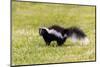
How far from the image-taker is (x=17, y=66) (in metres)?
2.49

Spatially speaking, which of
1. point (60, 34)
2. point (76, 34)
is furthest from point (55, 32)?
point (76, 34)

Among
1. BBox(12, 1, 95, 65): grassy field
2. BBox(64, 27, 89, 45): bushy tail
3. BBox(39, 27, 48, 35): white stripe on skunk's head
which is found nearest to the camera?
BBox(12, 1, 95, 65): grassy field

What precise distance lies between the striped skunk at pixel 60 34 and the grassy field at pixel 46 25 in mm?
52

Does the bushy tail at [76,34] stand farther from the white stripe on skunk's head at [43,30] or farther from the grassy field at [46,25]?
the white stripe on skunk's head at [43,30]

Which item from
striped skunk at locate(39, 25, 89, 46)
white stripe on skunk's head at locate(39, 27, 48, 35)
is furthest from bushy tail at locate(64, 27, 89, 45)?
white stripe on skunk's head at locate(39, 27, 48, 35)

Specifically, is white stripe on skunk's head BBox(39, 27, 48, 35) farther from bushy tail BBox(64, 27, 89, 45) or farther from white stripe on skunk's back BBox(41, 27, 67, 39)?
bushy tail BBox(64, 27, 89, 45)

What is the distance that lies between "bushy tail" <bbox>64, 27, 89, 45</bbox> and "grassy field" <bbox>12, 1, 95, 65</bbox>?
0.05 metres

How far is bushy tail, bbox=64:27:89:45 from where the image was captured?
9.10 feet

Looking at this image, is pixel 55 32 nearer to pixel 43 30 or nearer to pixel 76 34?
pixel 43 30

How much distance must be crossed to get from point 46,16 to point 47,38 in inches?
11.0

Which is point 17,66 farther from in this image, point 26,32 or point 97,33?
point 97,33

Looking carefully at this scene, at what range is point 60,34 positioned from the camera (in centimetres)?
273

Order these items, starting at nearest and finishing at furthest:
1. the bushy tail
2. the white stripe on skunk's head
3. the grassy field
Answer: the grassy field → the white stripe on skunk's head → the bushy tail

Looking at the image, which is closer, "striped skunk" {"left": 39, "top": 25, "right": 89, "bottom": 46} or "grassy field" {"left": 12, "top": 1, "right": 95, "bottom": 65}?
"grassy field" {"left": 12, "top": 1, "right": 95, "bottom": 65}
